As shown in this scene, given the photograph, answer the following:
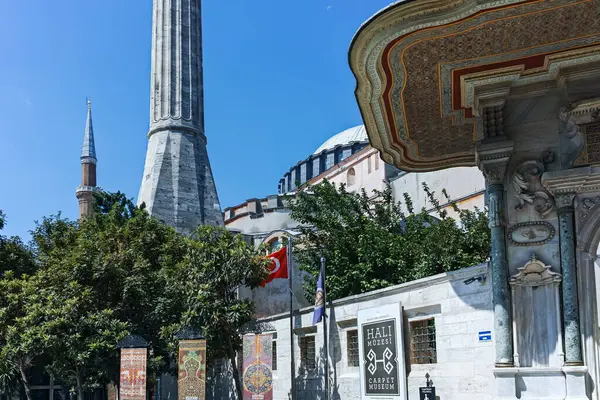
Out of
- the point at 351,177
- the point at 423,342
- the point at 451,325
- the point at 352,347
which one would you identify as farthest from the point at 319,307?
the point at 351,177

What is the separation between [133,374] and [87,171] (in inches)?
1770

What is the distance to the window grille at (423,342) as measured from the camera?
11.5 meters

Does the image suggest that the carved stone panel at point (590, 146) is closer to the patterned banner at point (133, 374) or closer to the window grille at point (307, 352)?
the window grille at point (307, 352)

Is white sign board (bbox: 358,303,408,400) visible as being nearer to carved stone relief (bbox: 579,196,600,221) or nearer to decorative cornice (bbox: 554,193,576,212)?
decorative cornice (bbox: 554,193,576,212)

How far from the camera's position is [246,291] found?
2697 cm

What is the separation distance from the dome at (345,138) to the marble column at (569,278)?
2054 inches

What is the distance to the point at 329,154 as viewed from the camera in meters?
61.6

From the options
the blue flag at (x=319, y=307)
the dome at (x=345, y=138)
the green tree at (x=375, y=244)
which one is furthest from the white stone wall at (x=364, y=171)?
the blue flag at (x=319, y=307)

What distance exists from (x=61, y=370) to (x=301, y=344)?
23.8ft

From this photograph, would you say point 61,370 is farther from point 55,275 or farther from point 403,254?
point 403,254

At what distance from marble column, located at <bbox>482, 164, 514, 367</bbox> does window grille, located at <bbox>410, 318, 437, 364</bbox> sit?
263 centimetres

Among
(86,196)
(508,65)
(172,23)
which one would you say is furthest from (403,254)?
(86,196)

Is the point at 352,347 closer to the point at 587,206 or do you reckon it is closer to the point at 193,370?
the point at 193,370

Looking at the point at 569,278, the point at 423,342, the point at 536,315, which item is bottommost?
the point at 423,342
